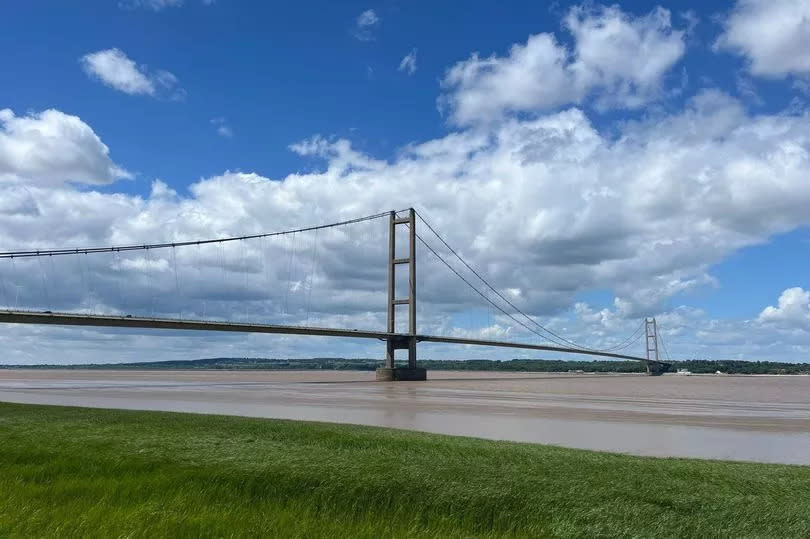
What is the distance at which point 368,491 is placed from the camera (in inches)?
261

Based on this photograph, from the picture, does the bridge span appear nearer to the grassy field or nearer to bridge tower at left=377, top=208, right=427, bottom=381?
bridge tower at left=377, top=208, right=427, bottom=381

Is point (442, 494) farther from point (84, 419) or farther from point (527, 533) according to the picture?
point (84, 419)

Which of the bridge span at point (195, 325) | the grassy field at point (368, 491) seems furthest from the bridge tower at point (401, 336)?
the grassy field at point (368, 491)

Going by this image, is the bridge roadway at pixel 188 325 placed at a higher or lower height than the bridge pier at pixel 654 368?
higher

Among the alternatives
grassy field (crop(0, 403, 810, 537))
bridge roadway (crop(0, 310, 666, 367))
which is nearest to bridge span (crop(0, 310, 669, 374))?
bridge roadway (crop(0, 310, 666, 367))

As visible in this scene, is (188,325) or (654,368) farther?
(654,368)

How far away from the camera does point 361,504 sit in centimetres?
639

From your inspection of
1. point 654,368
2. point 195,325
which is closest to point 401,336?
point 195,325

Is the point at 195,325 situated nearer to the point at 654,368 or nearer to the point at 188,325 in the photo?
the point at 188,325

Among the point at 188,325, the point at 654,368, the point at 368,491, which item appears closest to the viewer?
the point at 368,491

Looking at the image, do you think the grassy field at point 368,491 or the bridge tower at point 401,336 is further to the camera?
the bridge tower at point 401,336

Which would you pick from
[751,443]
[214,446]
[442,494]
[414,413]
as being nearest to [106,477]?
[214,446]

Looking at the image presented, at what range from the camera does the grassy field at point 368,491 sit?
17.8ft

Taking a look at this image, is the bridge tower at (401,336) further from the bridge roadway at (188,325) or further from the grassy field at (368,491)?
the grassy field at (368,491)
